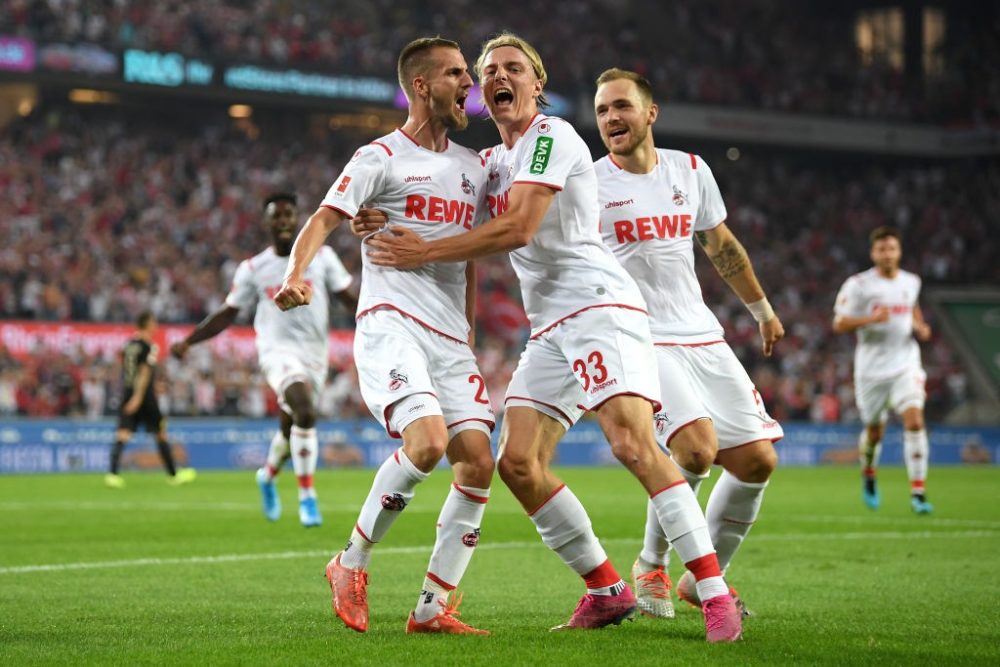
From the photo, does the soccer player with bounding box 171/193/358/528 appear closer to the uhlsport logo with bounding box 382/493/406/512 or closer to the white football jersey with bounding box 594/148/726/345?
the white football jersey with bounding box 594/148/726/345

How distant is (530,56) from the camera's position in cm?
634

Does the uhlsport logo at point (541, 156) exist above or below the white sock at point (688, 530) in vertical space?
above

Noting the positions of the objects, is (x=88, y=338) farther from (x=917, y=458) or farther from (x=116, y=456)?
(x=917, y=458)

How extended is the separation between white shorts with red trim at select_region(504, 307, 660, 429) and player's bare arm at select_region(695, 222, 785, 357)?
1.38 metres

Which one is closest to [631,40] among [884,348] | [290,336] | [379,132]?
[379,132]

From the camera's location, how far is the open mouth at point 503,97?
6.30m

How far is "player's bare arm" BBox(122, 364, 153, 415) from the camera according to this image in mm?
20250

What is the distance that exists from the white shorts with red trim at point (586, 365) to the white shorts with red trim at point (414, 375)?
0.22 metres

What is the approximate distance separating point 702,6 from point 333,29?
13887 millimetres

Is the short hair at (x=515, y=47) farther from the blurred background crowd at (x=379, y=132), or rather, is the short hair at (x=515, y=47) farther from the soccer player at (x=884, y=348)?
the blurred background crowd at (x=379, y=132)

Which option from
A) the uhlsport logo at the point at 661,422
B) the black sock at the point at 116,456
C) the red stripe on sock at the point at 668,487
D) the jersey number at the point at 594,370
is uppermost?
the jersey number at the point at 594,370

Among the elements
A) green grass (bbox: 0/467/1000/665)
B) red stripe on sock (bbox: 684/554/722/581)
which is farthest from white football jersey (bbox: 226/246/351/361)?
red stripe on sock (bbox: 684/554/722/581)

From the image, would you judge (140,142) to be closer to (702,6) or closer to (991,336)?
(702,6)

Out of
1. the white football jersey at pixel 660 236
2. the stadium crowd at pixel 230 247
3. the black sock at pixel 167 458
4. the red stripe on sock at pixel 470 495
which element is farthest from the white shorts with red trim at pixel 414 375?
the stadium crowd at pixel 230 247
